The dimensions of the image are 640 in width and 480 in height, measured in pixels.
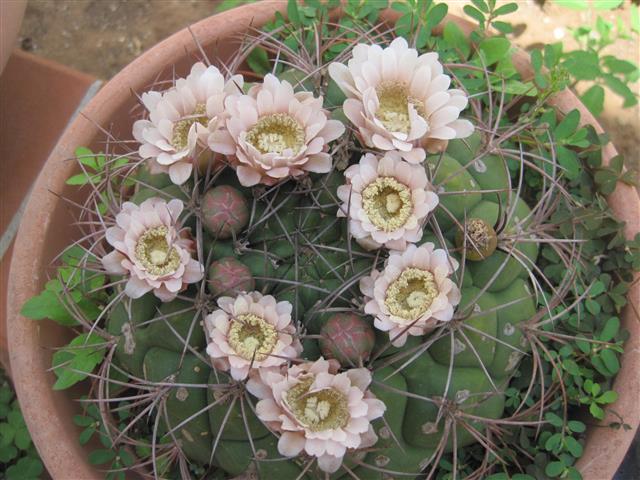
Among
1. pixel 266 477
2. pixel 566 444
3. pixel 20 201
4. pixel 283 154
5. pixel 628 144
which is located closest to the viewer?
pixel 283 154

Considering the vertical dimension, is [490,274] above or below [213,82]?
below

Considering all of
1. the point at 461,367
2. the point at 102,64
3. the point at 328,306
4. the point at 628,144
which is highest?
the point at 328,306

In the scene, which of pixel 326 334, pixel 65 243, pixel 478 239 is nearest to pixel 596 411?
pixel 478 239

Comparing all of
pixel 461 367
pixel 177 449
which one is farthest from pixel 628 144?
pixel 177 449

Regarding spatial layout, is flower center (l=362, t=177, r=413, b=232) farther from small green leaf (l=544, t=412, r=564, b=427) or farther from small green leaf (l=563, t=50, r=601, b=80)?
small green leaf (l=563, t=50, r=601, b=80)

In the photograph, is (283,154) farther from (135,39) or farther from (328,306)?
(135,39)

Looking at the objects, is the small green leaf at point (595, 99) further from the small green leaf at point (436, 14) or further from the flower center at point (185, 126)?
the flower center at point (185, 126)
